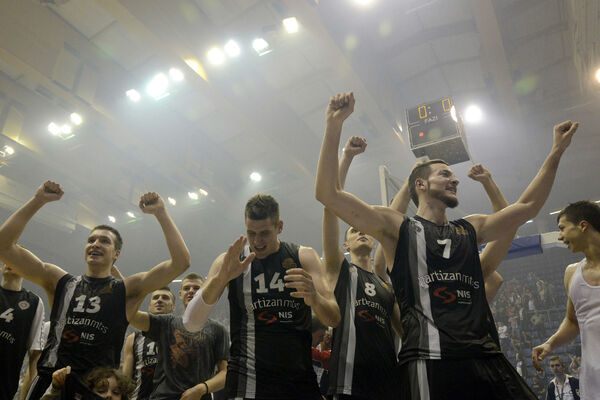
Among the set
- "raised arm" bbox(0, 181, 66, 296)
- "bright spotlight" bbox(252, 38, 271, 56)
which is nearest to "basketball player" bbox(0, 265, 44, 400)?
"raised arm" bbox(0, 181, 66, 296)

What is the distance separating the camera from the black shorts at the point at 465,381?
2.14 meters

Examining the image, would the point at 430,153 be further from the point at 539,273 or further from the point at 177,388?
the point at 539,273

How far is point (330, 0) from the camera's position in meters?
9.72

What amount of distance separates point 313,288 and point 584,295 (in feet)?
A: 7.46

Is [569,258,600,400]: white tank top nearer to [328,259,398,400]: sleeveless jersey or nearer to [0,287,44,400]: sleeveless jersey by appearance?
[328,259,398,400]: sleeveless jersey

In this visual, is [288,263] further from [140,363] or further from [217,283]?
[140,363]

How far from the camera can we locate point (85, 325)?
348 cm

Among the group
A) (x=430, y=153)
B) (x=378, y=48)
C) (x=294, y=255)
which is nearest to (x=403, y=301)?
(x=294, y=255)

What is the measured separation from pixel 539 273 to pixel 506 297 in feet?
9.22

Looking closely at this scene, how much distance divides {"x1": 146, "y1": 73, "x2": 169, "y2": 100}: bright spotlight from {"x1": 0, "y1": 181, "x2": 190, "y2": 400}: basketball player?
7.91m

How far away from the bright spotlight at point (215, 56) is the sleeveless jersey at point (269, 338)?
25.9 feet

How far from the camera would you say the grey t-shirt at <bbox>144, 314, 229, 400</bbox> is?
4121 mm

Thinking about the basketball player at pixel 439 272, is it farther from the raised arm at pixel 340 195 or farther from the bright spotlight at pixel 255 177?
the bright spotlight at pixel 255 177

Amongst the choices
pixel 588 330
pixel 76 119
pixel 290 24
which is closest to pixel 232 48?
pixel 290 24
